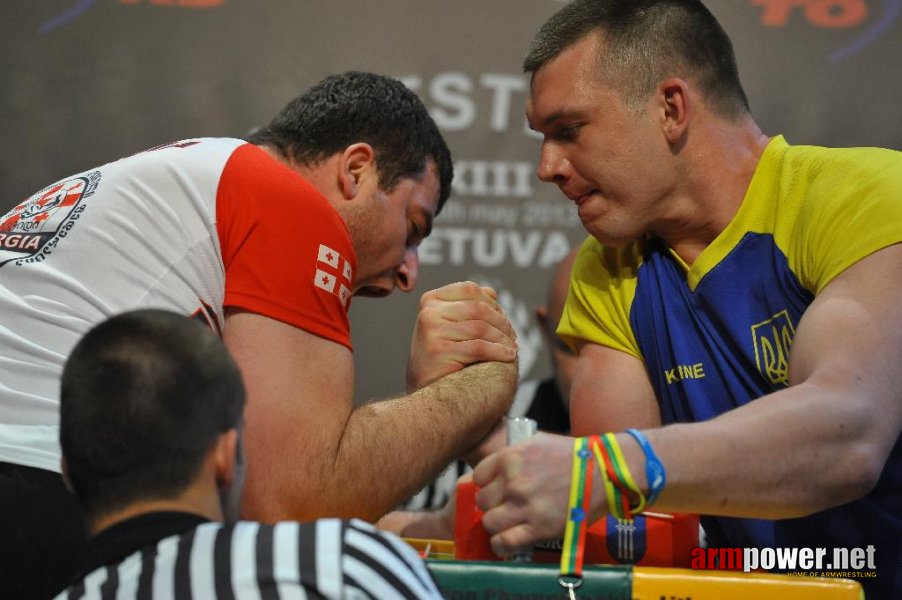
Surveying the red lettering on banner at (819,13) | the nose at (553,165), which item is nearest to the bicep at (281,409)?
the nose at (553,165)

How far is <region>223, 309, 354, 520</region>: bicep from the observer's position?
162 centimetres

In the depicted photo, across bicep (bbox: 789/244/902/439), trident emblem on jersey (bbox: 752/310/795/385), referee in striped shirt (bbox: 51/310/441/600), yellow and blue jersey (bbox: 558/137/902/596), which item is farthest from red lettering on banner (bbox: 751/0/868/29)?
referee in striped shirt (bbox: 51/310/441/600)

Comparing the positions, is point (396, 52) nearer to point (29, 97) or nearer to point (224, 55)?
point (224, 55)

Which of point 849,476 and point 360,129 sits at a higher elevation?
point 360,129

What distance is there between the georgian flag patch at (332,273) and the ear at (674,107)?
62 cm

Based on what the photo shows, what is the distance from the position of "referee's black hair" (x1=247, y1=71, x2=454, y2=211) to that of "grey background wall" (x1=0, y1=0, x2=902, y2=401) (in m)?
1.02

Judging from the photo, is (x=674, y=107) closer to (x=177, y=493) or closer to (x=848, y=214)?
(x=848, y=214)

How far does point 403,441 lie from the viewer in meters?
1.76

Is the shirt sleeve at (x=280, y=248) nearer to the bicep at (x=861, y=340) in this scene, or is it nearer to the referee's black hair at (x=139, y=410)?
the referee's black hair at (x=139, y=410)

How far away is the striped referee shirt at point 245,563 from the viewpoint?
1.10 meters

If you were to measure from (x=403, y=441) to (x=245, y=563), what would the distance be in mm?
661

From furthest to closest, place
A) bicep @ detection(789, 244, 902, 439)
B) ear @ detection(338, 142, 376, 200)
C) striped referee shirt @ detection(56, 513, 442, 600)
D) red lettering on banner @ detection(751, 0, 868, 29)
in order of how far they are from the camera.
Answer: red lettering on banner @ detection(751, 0, 868, 29) < ear @ detection(338, 142, 376, 200) < bicep @ detection(789, 244, 902, 439) < striped referee shirt @ detection(56, 513, 442, 600)

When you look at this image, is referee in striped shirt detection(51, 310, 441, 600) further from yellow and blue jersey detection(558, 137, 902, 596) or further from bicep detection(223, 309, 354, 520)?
yellow and blue jersey detection(558, 137, 902, 596)

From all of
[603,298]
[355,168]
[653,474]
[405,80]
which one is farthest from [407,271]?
[405,80]
